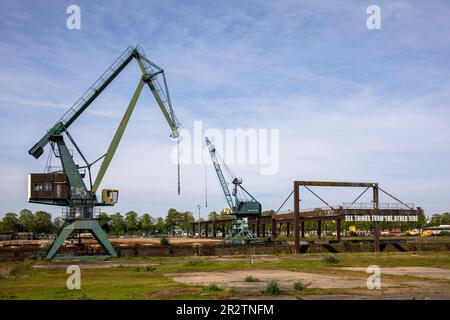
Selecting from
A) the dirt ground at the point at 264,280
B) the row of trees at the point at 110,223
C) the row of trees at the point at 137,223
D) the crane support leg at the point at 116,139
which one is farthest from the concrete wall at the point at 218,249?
the row of trees at the point at 137,223

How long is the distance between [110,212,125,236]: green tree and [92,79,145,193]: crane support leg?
120 m

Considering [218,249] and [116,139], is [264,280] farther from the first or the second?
[116,139]

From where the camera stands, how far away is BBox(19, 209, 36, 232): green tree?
522ft

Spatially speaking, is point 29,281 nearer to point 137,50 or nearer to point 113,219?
point 137,50

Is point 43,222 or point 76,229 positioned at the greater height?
point 76,229

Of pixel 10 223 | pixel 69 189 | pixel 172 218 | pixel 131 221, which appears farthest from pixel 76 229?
pixel 172 218

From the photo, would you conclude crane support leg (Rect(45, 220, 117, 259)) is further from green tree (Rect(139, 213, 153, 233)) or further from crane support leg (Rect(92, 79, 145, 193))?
green tree (Rect(139, 213, 153, 233))

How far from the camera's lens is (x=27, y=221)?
159250 mm

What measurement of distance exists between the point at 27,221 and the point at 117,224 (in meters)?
30.9

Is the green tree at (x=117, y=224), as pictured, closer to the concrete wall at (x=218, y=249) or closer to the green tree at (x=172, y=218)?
the green tree at (x=172, y=218)

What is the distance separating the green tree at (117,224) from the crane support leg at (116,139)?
120m
